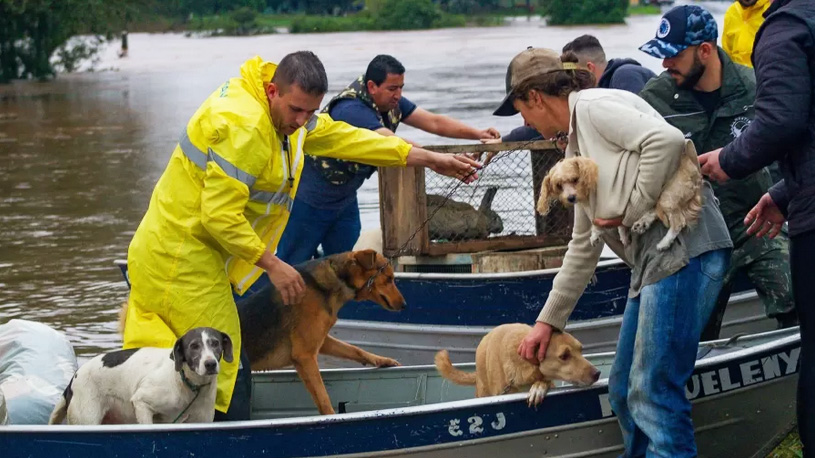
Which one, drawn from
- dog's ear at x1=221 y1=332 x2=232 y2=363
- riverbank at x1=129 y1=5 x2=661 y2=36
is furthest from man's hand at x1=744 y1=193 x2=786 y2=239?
riverbank at x1=129 y1=5 x2=661 y2=36

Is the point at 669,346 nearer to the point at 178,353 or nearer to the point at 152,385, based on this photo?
the point at 178,353

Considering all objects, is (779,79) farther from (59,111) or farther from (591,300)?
(59,111)

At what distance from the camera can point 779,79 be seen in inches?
179

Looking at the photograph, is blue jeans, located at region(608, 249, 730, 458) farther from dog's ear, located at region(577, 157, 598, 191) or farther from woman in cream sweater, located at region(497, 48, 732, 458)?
dog's ear, located at region(577, 157, 598, 191)

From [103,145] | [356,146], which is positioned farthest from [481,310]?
[103,145]

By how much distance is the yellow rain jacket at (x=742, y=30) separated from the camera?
28.4 feet

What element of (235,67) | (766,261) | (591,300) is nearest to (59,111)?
(235,67)

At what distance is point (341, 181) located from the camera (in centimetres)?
857

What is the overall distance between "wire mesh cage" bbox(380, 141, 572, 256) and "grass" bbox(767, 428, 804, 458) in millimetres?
2465

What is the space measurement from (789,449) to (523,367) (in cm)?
196

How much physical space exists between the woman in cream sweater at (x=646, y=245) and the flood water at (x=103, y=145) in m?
5.93

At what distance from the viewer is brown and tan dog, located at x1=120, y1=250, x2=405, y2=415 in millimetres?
6559

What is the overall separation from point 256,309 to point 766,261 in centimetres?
261

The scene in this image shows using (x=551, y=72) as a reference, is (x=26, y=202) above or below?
below
